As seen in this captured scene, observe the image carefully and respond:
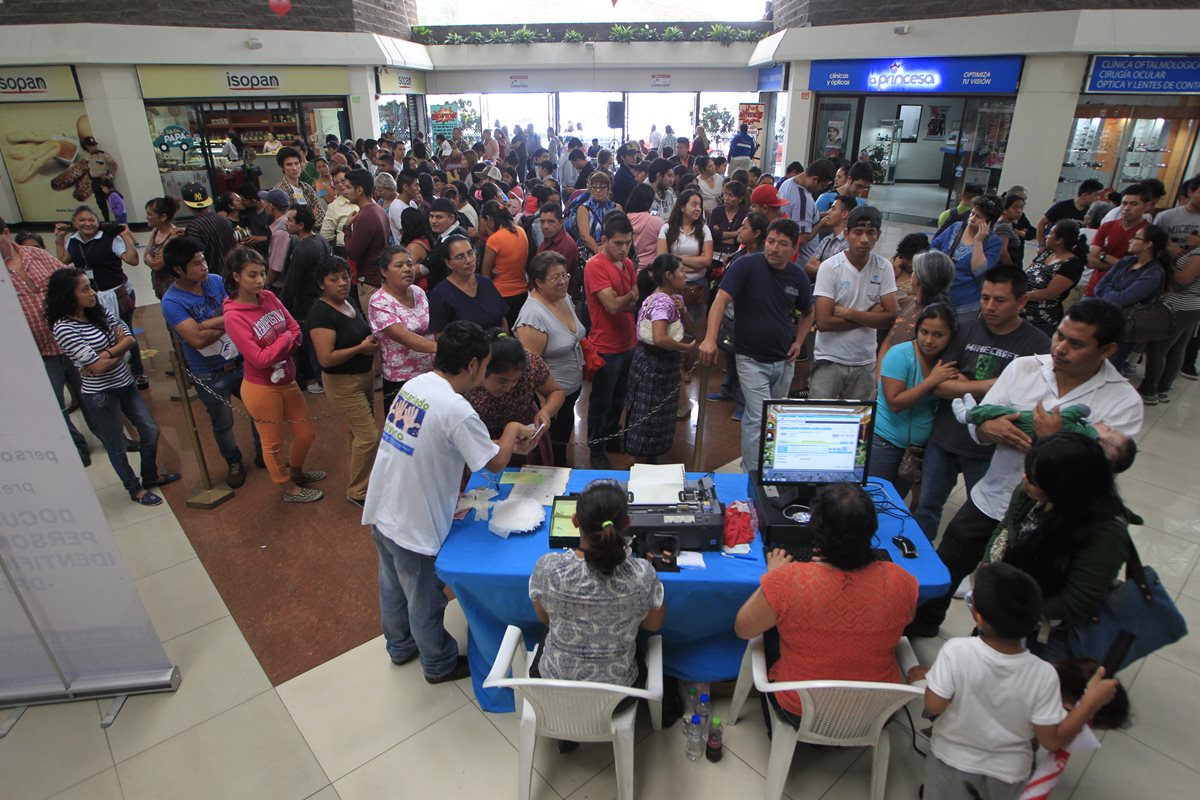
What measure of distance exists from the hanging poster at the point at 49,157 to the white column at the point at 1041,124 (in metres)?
14.6

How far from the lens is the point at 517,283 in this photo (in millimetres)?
5406

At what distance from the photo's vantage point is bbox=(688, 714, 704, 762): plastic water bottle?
262cm

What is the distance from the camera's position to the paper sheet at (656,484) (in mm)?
2737

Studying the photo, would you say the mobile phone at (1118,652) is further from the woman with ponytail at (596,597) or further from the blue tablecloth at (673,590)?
the woman with ponytail at (596,597)

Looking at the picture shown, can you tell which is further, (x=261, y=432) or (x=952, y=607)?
(x=261, y=432)

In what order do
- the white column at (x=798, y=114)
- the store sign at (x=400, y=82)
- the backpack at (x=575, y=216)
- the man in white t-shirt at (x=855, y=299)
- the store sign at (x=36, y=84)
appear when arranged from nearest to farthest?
the man in white t-shirt at (x=855, y=299)
the backpack at (x=575, y=216)
the store sign at (x=36, y=84)
the white column at (x=798, y=114)
the store sign at (x=400, y=82)

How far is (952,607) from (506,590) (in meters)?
2.35

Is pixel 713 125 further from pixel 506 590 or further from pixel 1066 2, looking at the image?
pixel 506 590

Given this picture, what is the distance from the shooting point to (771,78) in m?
14.2

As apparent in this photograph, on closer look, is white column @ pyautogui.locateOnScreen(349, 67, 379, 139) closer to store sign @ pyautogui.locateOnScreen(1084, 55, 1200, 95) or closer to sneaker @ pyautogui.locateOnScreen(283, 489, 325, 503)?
sneaker @ pyautogui.locateOnScreen(283, 489, 325, 503)

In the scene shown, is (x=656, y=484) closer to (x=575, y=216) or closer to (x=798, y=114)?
(x=575, y=216)

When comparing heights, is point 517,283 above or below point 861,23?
below

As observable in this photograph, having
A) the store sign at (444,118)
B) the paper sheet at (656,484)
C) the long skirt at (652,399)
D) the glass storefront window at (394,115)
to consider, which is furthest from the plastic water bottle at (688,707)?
the store sign at (444,118)

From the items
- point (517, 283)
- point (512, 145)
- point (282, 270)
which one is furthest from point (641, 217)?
point (512, 145)
